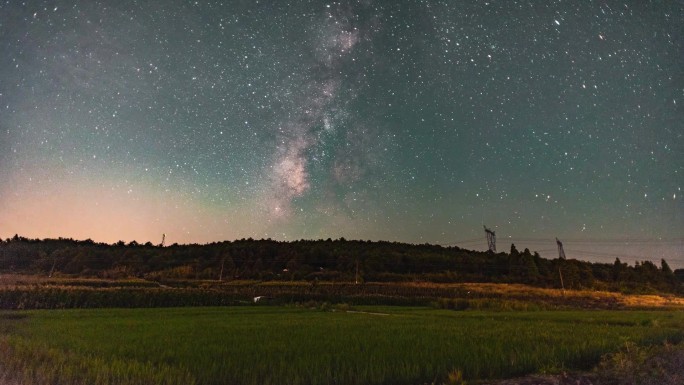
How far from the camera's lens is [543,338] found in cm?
1377

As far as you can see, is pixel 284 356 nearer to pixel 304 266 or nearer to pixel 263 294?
pixel 263 294

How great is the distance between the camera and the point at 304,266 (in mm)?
101438

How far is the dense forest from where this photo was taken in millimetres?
87812

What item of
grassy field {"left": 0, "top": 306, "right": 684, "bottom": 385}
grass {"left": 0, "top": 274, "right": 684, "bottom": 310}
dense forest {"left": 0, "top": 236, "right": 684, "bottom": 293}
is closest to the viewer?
grassy field {"left": 0, "top": 306, "right": 684, "bottom": 385}

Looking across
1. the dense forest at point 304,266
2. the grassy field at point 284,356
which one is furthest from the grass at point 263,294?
the grassy field at point 284,356

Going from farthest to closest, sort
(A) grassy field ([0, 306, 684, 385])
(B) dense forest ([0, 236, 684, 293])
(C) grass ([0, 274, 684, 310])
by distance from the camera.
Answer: (B) dense forest ([0, 236, 684, 293]) < (C) grass ([0, 274, 684, 310]) < (A) grassy field ([0, 306, 684, 385])

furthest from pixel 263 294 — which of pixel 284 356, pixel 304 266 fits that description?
pixel 284 356

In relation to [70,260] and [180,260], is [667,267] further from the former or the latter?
[70,260]

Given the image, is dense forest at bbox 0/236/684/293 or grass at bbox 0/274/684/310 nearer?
grass at bbox 0/274/684/310

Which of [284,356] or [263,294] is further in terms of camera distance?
[263,294]

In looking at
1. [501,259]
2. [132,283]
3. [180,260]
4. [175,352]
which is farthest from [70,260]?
[501,259]

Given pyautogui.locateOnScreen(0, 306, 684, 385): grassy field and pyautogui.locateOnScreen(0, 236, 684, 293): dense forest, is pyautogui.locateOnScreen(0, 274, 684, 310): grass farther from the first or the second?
pyautogui.locateOnScreen(0, 306, 684, 385): grassy field

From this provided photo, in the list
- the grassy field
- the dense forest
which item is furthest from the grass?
the grassy field

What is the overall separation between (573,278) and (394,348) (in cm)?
10129
